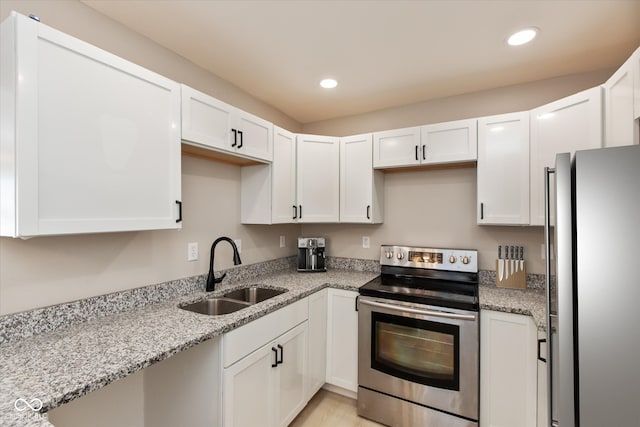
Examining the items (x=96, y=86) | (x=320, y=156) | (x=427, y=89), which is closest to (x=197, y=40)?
(x=96, y=86)

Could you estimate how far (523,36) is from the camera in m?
1.73

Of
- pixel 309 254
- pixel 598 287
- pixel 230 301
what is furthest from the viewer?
pixel 309 254

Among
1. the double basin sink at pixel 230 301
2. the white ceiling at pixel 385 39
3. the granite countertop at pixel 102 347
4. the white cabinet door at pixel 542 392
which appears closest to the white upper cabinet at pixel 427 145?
the white ceiling at pixel 385 39

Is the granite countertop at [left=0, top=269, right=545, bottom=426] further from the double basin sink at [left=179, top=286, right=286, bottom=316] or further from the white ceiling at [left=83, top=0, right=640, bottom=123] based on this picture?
the white ceiling at [left=83, top=0, right=640, bottom=123]

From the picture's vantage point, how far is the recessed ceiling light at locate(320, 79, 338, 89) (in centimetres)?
233

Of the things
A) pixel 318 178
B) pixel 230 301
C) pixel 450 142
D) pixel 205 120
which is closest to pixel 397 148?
pixel 450 142

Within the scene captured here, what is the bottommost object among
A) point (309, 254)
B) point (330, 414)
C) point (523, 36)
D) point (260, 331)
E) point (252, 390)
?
point (330, 414)

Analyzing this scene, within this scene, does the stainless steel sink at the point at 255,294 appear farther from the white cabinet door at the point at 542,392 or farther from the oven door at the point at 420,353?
the white cabinet door at the point at 542,392

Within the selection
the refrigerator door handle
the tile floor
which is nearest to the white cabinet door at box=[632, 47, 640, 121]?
the refrigerator door handle

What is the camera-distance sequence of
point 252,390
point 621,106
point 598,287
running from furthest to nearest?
1. point 252,390
2. point 621,106
3. point 598,287

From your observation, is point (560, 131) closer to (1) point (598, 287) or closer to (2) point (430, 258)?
(2) point (430, 258)

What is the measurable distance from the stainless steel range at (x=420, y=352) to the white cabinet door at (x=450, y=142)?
807mm

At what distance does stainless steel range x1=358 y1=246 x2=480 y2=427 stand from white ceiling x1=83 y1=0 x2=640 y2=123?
146 cm

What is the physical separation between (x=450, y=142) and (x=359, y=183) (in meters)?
0.83
